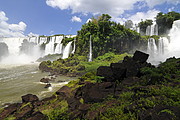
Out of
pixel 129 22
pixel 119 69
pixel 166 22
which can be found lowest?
pixel 119 69

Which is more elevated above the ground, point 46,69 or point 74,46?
point 74,46

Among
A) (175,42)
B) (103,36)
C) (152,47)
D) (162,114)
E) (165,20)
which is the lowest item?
(162,114)

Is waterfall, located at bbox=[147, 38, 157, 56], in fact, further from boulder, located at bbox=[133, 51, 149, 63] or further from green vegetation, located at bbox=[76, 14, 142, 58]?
boulder, located at bbox=[133, 51, 149, 63]

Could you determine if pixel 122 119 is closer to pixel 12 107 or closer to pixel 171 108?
pixel 171 108

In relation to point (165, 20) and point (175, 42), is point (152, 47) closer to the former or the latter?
point (175, 42)

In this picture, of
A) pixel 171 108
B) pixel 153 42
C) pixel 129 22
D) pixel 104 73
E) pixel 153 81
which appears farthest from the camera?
pixel 129 22

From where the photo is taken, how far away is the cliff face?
3861 millimetres

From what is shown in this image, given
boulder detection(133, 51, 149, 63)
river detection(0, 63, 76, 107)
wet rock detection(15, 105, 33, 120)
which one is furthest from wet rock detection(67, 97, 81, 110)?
boulder detection(133, 51, 149, 63)

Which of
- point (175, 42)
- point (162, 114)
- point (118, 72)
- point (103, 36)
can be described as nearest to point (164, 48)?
point (175, 42)

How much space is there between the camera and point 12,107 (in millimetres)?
7188

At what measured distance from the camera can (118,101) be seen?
516 cm

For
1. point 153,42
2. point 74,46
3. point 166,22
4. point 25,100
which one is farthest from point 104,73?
point 166,22

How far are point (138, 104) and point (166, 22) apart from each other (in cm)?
6310

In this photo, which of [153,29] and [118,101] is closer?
[118,101]
